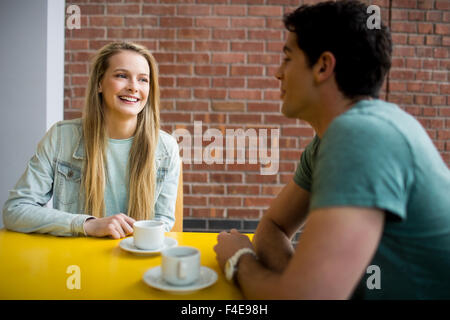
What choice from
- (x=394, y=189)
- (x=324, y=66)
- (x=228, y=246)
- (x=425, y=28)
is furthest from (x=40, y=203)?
(x=425, y=28)

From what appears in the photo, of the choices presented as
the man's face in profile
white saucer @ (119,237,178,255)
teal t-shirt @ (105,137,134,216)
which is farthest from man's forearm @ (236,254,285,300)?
teal t-shirt @ (105,137,134,216)

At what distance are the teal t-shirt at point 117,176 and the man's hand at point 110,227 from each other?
0.40 metres

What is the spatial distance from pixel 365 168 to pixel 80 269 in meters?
0.67

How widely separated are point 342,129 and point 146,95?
1.17 metres

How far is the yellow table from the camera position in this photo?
2.49ft

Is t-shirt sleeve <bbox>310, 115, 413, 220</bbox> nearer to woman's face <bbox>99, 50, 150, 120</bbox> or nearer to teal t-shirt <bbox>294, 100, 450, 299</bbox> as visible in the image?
teal t-shirt <bbox>294, 100, 450, 299</bbox>

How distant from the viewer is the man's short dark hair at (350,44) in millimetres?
848

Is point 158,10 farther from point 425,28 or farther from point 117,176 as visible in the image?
point 425,28

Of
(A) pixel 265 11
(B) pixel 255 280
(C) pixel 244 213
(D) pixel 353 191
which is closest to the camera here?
(D) pixel 353 191

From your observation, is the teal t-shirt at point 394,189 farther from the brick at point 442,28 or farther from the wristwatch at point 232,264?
the brick at point 442,28

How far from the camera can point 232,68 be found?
2480 mm

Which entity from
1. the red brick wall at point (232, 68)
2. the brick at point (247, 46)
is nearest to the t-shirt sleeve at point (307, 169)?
the red brick wall at point (232, 68)

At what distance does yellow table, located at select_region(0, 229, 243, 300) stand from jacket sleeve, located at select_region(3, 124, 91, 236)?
0.03 metres

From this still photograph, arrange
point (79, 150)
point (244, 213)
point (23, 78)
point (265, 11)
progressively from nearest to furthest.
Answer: point (79, 150) → point (23, 78) → point (265, 11) → point (244, 213)
